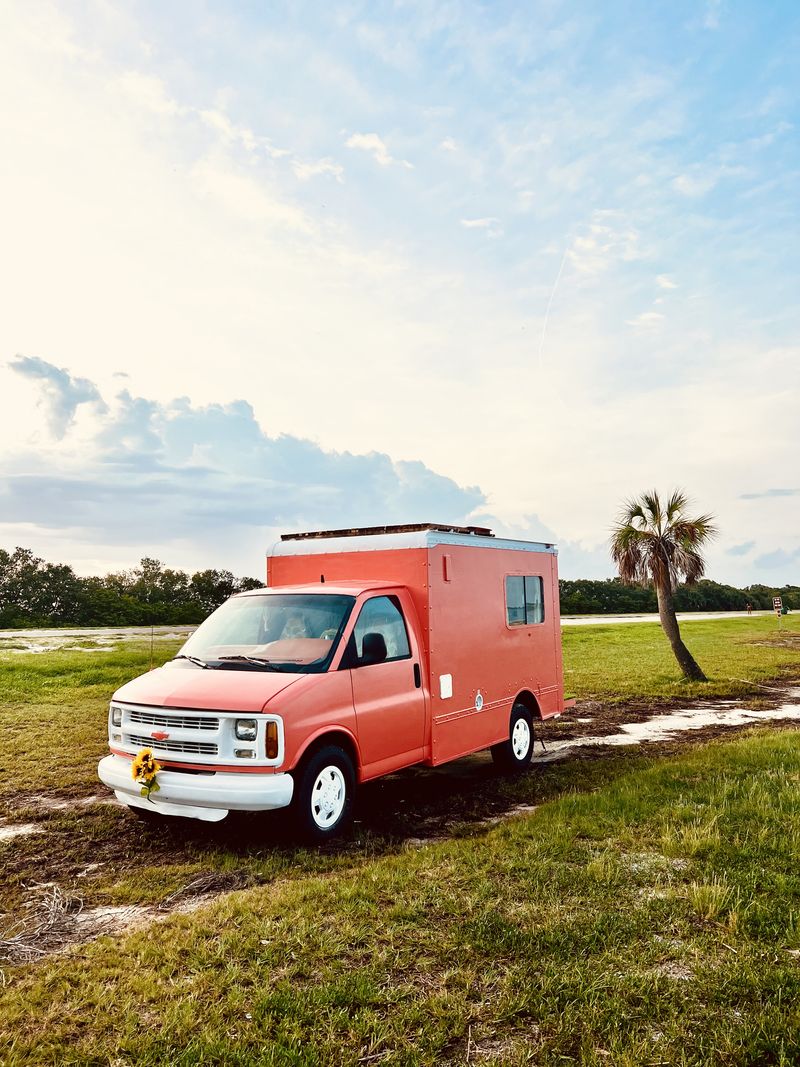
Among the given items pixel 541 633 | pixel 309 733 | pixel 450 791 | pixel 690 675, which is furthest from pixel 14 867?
pixel 690 675

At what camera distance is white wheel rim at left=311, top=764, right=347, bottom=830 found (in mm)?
6691

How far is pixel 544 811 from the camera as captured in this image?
7277 mm

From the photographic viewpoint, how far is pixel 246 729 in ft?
21.1

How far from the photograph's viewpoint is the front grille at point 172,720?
6.56 m

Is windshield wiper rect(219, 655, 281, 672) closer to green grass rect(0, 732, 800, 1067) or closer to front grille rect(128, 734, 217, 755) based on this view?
front grille rect(128, 734, 217, 755)

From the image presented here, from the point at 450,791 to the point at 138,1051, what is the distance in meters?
5.85

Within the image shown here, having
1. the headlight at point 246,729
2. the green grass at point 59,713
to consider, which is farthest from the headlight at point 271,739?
the green grass at point 59,713

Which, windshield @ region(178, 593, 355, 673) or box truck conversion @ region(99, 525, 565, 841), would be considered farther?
windshield @ region(178, 593, 355, 673)

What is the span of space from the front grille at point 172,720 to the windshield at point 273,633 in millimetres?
664

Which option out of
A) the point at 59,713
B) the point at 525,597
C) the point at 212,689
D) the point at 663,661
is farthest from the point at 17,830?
the point at 663,661

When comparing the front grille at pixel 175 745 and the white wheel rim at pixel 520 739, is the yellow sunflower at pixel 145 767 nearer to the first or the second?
the front grille at pixel 175 745

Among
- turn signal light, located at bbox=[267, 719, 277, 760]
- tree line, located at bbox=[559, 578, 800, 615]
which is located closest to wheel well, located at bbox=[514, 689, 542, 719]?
turn signal light, located at bbox=[267, 719, 277, 760]

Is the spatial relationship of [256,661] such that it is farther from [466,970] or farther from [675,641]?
[675,641]

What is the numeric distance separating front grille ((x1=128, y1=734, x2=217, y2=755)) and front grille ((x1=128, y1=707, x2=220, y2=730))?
0.11 metres
